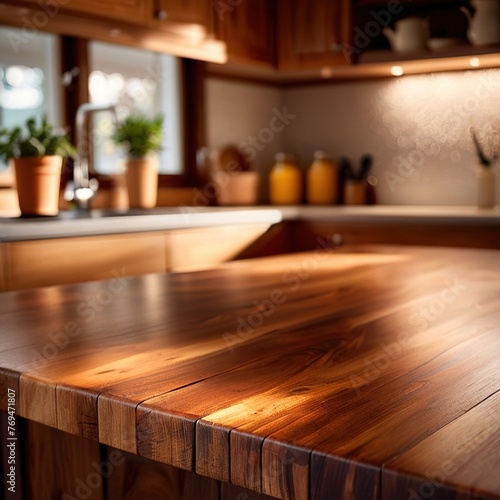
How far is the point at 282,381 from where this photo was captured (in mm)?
625

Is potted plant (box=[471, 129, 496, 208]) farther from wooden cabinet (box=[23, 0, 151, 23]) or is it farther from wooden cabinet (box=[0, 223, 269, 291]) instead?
wooden cabinet (box=[23, 0, 151, 23])

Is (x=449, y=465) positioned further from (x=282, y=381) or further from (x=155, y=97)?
(x=155, y=97)

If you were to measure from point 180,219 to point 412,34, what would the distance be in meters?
1.57

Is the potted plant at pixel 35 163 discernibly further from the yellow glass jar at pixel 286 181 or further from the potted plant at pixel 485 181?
the potted plant at pixel 485 181

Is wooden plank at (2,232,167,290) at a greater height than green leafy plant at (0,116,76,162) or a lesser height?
lesser

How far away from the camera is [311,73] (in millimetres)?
3686

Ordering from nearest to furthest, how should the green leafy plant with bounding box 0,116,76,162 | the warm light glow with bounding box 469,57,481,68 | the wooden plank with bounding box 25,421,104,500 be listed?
the wooden plank with bounding box 25,421,104,500 < the green leafy plant with bounding box 0,116,76,162 < the warm light glow with bounding box 469,57,481,68

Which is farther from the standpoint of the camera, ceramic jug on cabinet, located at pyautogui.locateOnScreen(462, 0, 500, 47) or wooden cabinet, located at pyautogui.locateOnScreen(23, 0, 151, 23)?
ceramic jug on cabinet, located at pyautogui.locateOnScreen(462, 0, 500, 47)

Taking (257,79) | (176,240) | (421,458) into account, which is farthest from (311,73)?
(421,458)

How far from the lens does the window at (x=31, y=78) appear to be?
2904 millimetres

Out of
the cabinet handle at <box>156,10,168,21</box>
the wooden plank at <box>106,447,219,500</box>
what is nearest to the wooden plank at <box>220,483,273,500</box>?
the wooden plank at <box>106,447,219,500</box>

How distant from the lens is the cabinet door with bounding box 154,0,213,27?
2.85m

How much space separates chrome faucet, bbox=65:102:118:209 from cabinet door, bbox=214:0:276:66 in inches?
30.8

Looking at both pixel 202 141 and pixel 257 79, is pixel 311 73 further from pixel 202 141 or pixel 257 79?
pixel 202 141
